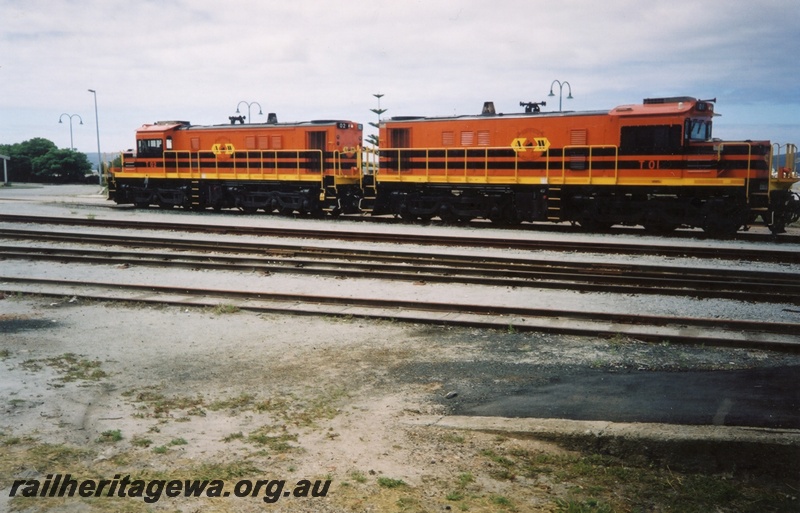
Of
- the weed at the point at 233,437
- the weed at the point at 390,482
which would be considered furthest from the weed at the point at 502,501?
the weed at the point at 233,437

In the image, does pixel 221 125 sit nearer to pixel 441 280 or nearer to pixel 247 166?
pixel 247 166

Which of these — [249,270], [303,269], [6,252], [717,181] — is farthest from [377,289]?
[717,181]

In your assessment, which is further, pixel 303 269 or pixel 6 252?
pixel 6 252

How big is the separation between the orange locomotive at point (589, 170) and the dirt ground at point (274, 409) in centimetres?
1135

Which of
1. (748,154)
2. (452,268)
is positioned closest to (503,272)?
(452,268)

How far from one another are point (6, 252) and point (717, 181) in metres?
18.2

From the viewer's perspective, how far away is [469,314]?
10055mm

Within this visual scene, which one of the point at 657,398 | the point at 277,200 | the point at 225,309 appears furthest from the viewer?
the point at 277,200

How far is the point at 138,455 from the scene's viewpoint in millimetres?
5125

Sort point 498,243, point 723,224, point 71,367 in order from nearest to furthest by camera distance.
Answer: point 71,367 → point 498,243 → point 723,224

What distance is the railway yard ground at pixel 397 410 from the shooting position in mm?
4652

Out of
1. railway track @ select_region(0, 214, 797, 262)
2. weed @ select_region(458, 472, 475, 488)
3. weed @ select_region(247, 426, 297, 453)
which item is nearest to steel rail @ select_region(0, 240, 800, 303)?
railway track @ select_region(0, 214, 797, 262)

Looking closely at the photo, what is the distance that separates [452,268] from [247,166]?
15030 millimetres

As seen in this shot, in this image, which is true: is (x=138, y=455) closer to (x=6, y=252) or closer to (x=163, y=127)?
(x=6, y=252)
